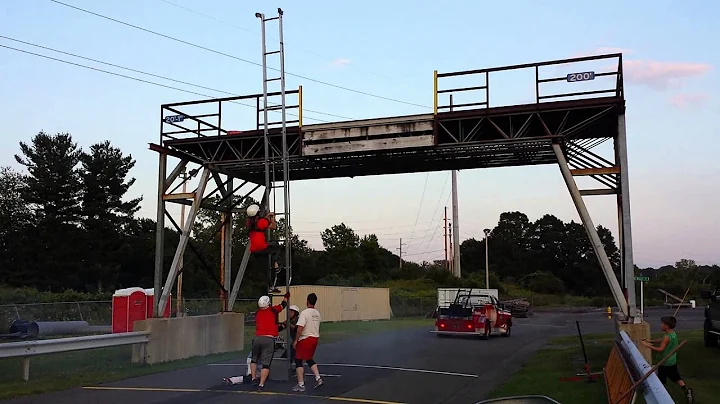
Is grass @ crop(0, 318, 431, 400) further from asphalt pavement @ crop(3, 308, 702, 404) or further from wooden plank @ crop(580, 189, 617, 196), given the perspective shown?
wooden plank @ crop(580, 189, 617, 196)

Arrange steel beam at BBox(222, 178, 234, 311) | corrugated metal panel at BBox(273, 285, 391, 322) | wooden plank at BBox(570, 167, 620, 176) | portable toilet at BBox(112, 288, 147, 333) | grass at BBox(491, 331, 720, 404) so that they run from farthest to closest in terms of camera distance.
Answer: corrugated metal panel at BBox(273, 285, 391, 322)
portable toilet at BBox(112, 288, 147, 333)
steel beam at BBox(222, 178, 234, 311)
wooden plank at BBox(570, 167, 620, 176)
grass at BBox(491, 331, 720, 404)

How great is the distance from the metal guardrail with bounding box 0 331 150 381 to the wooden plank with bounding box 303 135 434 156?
21.8 feet

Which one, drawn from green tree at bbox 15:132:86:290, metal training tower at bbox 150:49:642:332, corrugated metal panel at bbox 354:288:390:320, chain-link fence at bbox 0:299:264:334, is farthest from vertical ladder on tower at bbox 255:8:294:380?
green tree at bbox 15:132:86:290

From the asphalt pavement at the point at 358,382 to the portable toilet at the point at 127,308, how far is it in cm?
735

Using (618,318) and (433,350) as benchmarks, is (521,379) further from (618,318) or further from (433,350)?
(433,350)

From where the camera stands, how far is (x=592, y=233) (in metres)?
17.5

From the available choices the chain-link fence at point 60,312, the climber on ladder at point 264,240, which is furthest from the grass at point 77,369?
the chain-link fence at point 60,312

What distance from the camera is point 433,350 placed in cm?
2228

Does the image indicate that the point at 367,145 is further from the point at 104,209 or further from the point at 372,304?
the point at 104,209

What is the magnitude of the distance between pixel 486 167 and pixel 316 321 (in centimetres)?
917

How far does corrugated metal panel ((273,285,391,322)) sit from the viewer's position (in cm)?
4522

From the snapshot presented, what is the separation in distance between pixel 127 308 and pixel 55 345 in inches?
416

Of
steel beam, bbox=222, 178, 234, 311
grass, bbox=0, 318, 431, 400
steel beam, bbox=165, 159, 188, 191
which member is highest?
steel beam, bbox=165, 159, 188, 191

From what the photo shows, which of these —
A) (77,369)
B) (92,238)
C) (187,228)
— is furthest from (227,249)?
(92,238)
